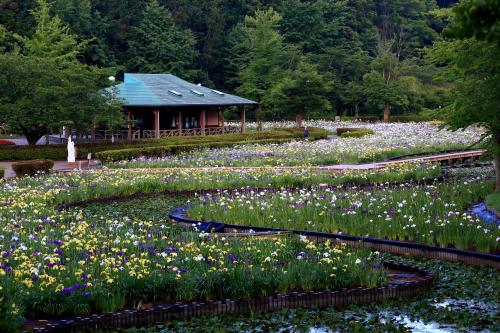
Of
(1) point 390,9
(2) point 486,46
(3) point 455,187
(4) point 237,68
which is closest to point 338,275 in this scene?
(2) point 486,46

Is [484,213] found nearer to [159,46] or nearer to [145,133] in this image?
[145,133]

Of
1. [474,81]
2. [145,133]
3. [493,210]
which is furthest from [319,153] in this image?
[145,133]

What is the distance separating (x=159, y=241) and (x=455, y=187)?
1033cm

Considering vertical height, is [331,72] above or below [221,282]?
above

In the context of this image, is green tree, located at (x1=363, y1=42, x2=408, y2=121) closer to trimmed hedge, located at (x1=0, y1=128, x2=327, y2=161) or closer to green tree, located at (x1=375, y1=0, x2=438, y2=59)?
green tree, located at (x1=375, y1=0, x2=438, y2=59)


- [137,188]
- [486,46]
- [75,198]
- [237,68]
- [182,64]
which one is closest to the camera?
[486,46]

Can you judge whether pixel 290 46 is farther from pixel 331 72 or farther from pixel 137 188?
pixel 137 188

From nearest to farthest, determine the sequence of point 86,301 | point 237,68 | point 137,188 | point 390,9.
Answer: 1. point 86,301
2. point 137,188
3. point 237,68
4. point 390,9

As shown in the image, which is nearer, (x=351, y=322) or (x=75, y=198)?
(x=351, y=322)

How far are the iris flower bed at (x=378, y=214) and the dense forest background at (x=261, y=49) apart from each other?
123 feet

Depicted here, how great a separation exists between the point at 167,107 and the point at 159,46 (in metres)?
27.3

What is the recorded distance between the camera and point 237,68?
7588 centimetres

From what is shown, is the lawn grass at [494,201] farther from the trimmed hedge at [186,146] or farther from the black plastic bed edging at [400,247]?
the trimmed hedge at [186,146]

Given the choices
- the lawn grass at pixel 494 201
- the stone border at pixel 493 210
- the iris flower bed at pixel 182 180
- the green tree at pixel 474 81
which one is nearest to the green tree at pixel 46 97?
the iris flower bed at pixel 182 180
